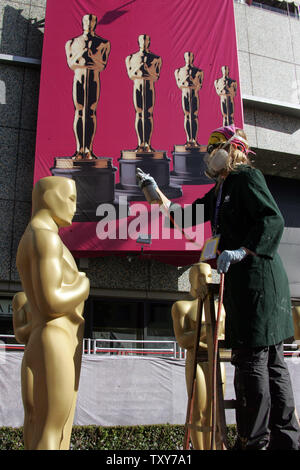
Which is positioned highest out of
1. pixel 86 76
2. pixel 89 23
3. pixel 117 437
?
pixel 89 23

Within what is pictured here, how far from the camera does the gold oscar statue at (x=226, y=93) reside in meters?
10.4

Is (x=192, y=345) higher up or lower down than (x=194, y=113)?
lower down

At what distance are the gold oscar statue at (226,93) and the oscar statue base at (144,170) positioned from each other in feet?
6.24

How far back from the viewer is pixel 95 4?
10680 mm

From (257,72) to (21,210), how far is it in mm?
7082

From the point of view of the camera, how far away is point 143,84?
1031 cm

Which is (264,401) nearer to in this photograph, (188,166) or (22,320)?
(22,320)

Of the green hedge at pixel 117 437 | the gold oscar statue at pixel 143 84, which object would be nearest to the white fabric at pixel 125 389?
the green hedge at pixel 117 437

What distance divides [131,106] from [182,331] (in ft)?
23.0

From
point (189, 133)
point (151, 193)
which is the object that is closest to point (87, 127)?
point (189, 133)

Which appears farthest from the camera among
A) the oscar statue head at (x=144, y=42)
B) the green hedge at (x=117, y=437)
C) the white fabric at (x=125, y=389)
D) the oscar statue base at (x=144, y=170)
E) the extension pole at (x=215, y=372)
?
the oscar statue head at (x=144, y=42)

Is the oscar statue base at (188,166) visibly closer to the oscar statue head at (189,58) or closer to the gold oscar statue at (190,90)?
the gold oscar statue at (190,90)

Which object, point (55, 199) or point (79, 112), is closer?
point (55, 199)
